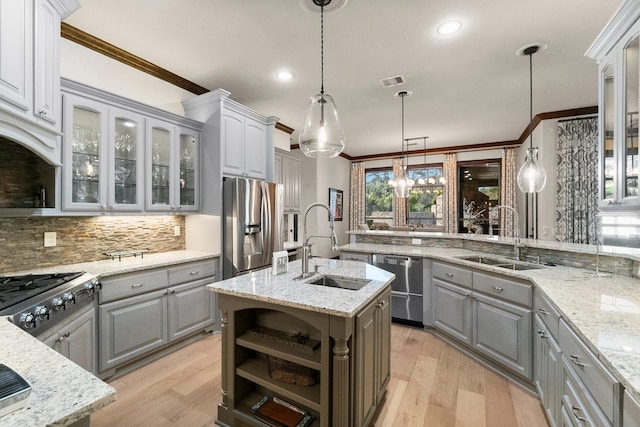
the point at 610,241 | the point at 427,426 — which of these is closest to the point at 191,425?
the point at 427,426

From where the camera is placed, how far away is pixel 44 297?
5.43 ft

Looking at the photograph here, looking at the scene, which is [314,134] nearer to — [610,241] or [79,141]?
[79,141]

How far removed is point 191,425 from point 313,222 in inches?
201

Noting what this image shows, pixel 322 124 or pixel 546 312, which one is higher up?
pixel 322 124

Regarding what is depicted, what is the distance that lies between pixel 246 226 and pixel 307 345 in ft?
6.18

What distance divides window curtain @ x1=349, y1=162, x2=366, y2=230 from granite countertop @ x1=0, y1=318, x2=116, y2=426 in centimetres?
748

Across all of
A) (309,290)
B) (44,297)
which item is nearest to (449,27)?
(309,290)

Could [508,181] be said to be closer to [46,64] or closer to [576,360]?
[576,360]

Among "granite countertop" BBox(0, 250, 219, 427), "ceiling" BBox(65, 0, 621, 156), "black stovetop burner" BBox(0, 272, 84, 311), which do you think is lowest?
"granite countertop" BBox(0, 250, 219, 427)

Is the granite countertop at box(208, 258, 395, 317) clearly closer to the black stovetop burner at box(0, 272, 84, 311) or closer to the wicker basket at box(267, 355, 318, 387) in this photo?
the wicker basket at box(267, 355, 318, 387)

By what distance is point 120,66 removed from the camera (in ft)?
9.31

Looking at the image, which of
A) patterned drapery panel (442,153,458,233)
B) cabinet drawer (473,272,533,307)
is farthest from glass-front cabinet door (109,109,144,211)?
patterned drapery panel (442,153,458,233)

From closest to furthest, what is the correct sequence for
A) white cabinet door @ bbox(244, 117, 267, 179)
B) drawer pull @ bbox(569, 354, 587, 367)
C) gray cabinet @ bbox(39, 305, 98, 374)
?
drawer pull @ bbox(569, 354, 587, 367), gray cabinet @ bbox(39, 305, 98, 374), white cabinet door @ bbox(244, 117, 267, 179)

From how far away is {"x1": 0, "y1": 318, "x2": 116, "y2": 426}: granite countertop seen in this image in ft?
2.20
